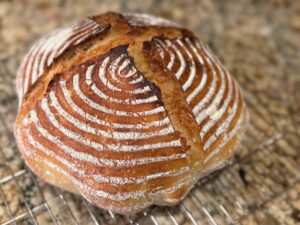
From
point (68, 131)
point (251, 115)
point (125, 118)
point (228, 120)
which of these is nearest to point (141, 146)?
point (125, 118)

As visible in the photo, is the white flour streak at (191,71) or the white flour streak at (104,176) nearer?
the white flour streak at (104,176)

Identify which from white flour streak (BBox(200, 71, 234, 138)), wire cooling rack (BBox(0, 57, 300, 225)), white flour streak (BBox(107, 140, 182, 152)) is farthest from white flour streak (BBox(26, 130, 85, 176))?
white flour streak (BBox(200, 71, 234, 138))

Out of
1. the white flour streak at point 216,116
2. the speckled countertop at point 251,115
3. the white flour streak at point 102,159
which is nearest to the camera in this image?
the white flour streak at point 102,159

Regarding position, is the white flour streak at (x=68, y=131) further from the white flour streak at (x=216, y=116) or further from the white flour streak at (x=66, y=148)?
the white flour streak at (x=216, y=116)

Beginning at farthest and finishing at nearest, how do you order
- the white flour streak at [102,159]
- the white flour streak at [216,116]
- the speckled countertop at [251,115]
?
the speckled countertop at [251,115] < the white flour streak at [216,116] < the white flour streak at [102,159]

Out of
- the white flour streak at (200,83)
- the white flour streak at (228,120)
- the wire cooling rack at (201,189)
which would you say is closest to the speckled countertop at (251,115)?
the wire cooling rack at (201,189)

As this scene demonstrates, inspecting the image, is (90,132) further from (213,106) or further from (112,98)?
(213,106)

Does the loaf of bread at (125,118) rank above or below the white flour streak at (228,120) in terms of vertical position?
above

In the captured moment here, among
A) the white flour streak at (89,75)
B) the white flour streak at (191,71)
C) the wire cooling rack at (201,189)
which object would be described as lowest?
the wire cooling rack at (201,189)
